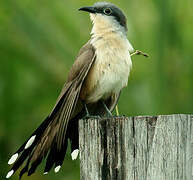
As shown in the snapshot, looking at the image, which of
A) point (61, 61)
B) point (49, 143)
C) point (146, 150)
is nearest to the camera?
point (146, 150)

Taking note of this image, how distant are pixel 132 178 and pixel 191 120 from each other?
0.43 m

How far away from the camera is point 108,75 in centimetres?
416

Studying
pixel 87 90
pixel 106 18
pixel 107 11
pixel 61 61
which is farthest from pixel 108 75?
pixel 61 61

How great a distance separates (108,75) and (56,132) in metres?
0.84

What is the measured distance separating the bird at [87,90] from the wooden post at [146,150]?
2.80ft

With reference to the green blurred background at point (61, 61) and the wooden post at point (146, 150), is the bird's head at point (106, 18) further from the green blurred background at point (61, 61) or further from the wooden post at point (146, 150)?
the wooden post at point (146, 150)

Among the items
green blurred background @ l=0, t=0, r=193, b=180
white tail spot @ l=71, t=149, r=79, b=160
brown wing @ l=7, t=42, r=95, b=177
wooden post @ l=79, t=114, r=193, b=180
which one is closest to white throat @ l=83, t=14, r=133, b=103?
brown wing @ l=7, t=42, r=95, b=177

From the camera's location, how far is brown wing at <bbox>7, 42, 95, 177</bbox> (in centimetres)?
348

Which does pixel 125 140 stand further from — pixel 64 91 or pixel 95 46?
pixel 95 46

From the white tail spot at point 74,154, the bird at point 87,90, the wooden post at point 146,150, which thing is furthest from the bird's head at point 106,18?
the wooden post at point 146,150

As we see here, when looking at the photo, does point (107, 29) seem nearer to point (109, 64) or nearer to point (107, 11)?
→ point (107, 11)

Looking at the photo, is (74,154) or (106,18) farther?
(106,18)

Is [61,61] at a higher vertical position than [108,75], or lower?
higher

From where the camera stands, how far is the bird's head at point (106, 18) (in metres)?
4.56
